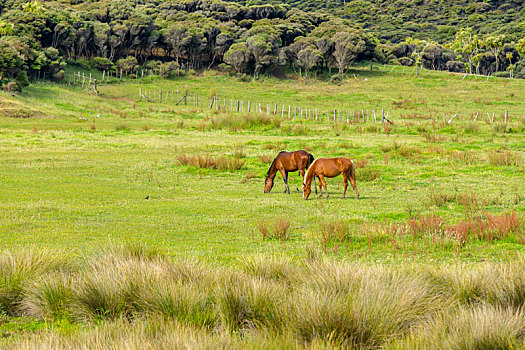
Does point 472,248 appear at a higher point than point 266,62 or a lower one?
lower

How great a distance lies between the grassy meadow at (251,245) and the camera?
200 inches

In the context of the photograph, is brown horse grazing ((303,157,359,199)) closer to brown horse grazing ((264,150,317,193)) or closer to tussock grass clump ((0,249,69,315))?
brown horse grazing ((264,150,317,193))

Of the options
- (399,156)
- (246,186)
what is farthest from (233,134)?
(246,186)

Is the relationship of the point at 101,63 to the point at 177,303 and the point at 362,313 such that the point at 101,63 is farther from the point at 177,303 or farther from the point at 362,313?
the point at 362,313

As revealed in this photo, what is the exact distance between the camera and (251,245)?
970 centimetres

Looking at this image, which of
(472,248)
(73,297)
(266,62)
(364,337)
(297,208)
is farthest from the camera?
(266,62)

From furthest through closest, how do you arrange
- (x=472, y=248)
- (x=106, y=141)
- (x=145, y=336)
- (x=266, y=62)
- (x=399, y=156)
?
(x=266, y=62) → (x=106, y=141) → (x=399, y=156) → (x=472, y=248) → (x=145, y=336)

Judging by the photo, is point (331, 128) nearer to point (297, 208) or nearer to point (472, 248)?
point (297, 208)

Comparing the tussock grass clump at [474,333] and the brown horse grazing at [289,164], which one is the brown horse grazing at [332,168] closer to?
the brown horse grazing at [289,164]

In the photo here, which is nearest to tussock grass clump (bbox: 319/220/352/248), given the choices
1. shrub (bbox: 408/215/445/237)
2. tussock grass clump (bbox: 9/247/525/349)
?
shrub (bbox: 408/215/445/237)

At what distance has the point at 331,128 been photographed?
→ 3900cm

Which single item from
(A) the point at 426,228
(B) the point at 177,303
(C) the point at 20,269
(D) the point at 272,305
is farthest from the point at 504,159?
(C) the point at 20,269

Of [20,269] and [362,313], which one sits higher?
[362,313]

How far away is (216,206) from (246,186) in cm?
411
